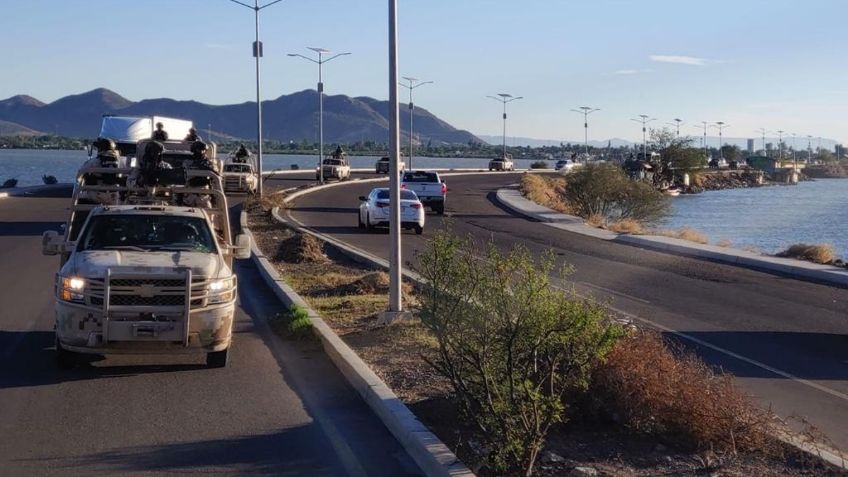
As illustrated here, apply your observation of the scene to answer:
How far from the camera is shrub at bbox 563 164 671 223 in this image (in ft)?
172

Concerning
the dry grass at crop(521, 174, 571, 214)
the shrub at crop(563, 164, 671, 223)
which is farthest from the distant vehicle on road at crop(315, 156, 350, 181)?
the shrub at crop(563, 164, 671, 223)

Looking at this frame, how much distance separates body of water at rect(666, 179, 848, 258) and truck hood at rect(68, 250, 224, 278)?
95.4ft

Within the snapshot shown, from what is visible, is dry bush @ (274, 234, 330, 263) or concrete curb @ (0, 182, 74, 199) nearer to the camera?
dry bush @ (274, 234, 330, 263)

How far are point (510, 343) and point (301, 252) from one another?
51.4 ft

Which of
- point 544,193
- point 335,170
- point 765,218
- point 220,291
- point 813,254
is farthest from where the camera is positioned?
point 335,170

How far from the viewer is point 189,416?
9.40 meters

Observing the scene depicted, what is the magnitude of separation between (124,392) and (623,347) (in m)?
4.77

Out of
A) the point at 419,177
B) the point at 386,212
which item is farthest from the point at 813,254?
the point at 419,177

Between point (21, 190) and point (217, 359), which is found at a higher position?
point (21, 190)

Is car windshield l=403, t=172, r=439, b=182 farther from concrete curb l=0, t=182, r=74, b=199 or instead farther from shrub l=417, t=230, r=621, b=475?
shrub l=417, t=230, r=621, b=475

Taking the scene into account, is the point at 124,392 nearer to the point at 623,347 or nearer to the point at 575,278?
the point at 623,347

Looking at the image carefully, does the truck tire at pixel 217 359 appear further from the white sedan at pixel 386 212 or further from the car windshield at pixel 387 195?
the car windshield at pixel 387 195

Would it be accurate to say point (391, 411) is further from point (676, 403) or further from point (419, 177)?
point (419, 177)

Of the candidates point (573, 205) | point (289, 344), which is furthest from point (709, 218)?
point (289, 344)
